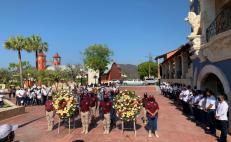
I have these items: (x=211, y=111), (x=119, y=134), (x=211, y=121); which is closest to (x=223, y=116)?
(x=211, y=121)

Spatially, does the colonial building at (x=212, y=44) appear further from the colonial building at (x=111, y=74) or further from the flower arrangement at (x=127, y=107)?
the colonial building at (x=111, y=74)

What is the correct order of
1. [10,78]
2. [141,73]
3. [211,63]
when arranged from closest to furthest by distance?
1. [211,63]
2. [10,78]
3. [141,73]

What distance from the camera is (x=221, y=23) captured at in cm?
1582

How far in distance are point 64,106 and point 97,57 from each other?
60136 mm

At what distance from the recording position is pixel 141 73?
103625 mm

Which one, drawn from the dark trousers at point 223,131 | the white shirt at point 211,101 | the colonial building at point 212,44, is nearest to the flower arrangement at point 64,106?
the white shirt at point 211,101

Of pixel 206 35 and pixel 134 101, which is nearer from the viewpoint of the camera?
pixel 134 101

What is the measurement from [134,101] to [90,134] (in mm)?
2351

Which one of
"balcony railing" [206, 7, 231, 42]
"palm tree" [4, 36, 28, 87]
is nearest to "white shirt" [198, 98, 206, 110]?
"balcony railing" [206, 7, 231, 42]

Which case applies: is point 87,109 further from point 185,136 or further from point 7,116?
point 7,116

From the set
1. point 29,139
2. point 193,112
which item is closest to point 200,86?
point 193,112

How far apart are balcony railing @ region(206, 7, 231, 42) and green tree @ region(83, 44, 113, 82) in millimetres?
58334

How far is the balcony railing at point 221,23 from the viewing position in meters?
15.3

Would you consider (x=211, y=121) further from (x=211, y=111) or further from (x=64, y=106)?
(x=64, y=106)
